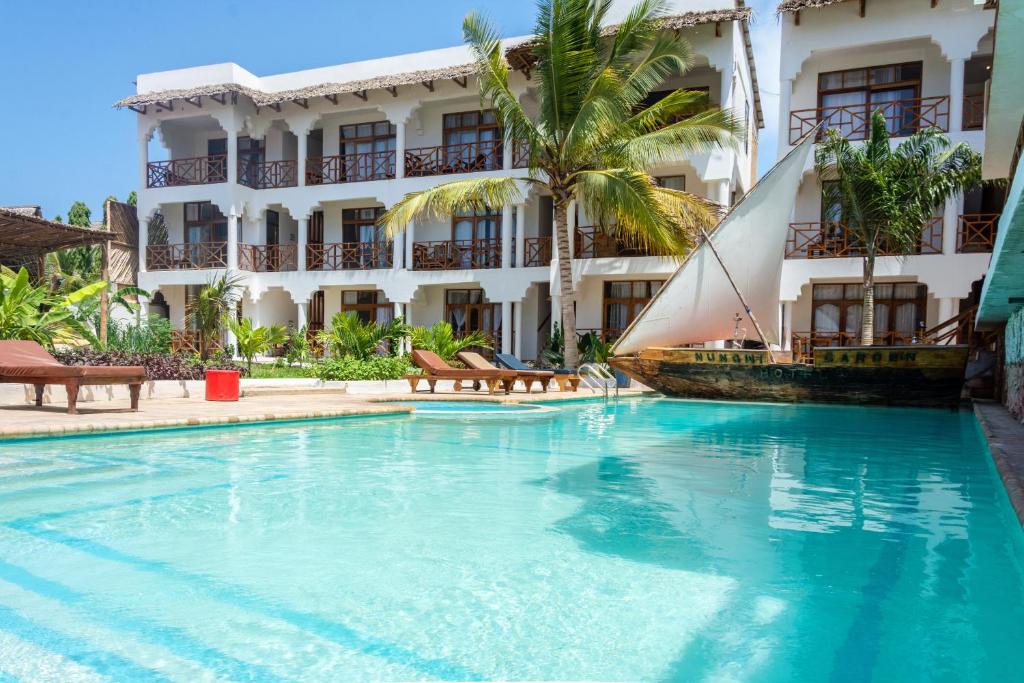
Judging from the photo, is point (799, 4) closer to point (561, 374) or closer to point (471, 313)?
point (561, 374)

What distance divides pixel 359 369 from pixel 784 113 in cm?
1162

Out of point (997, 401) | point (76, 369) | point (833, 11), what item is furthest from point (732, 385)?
point (76, 369)

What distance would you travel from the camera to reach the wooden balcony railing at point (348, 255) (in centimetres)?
2248

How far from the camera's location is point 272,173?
24.1 metres

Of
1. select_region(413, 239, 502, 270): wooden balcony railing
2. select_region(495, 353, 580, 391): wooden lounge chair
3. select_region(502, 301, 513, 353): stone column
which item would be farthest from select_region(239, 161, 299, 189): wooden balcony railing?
select_region(495, 353, 580, 391): wooden lounge chair

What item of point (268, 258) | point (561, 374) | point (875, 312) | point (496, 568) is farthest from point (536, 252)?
point (496, 568)

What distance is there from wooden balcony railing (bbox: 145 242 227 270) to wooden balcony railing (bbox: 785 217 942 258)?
16.4 meters

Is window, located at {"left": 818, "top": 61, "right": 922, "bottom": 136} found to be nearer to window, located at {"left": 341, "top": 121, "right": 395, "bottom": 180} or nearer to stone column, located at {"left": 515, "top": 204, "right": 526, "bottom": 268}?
stone column, located at {"left": 515, "top": 204, "right": 526, "bottom": 268}

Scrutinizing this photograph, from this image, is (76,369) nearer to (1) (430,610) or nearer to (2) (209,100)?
(1) (430,610)

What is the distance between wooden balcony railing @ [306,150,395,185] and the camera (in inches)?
896

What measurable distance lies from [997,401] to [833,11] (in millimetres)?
9887

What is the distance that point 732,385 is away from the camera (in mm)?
14477

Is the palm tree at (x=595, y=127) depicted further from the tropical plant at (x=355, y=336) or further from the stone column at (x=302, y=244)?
the stone column at (x=302, y=244)

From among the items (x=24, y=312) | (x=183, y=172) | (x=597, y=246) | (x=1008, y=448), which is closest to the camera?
(x=1008, y=448)
